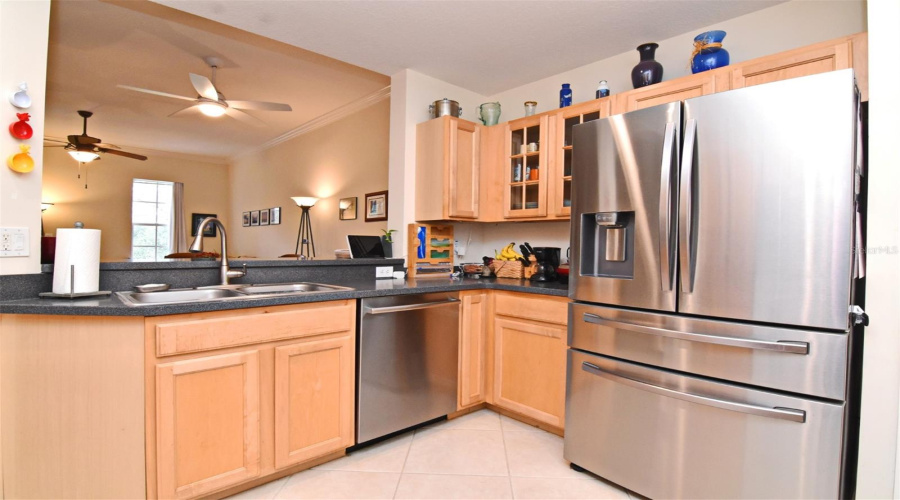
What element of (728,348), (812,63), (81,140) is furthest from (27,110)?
(81,140)

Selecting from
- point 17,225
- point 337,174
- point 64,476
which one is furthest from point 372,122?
point 64,476

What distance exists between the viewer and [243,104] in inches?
138

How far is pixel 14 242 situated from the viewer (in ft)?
5.40

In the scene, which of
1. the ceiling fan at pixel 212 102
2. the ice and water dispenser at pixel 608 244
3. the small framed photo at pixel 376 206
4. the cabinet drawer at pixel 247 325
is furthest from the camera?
the small framed photo at pixel 376 206

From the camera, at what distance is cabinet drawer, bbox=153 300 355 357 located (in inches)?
60.7

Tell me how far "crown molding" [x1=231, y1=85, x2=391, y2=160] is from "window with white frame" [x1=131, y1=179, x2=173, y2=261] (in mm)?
1727

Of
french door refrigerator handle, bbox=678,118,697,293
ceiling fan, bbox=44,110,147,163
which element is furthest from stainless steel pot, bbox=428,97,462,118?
ceiling fan, bbox=44,110,147,163

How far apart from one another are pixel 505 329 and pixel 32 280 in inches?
88.8

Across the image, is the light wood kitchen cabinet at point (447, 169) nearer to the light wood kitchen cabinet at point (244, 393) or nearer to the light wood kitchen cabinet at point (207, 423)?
the light wood kitchen cabinet at point (244, 393)

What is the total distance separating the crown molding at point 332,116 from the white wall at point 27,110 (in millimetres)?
2358

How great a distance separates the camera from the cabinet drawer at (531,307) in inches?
88.8

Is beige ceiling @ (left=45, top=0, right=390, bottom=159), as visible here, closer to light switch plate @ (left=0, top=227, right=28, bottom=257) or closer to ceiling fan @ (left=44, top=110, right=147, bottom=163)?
ceiling fan @ (left=44, top=110, right=147, bottom=163)

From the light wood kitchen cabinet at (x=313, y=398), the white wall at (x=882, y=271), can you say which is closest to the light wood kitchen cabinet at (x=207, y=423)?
the light wood kitchen cabinet at (x=313, y=398)

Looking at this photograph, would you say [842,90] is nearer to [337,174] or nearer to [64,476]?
[64,476]
